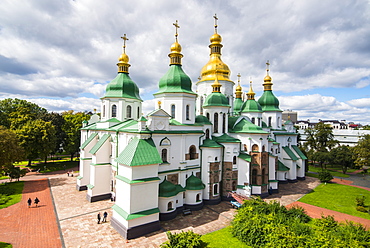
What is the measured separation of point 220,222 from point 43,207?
17.8m

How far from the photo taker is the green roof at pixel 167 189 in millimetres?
16350

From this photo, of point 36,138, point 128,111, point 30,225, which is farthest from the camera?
point 36,138

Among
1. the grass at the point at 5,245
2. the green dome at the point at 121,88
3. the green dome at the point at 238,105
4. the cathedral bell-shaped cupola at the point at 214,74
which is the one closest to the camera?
the grass at the point at 5,245

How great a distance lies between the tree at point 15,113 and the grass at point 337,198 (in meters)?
46.2

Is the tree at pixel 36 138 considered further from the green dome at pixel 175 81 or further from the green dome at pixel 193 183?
the green dome at pixel 193 183

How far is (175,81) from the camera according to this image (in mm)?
19625

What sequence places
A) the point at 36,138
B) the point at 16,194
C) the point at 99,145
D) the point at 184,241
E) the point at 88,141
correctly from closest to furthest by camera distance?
the point at 184,241
the point at 99,145
the point at 16,194
the point at 88,141
the point at 36,138

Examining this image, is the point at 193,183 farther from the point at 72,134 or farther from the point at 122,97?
the point at 72,134

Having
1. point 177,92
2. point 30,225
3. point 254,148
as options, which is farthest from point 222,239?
point 30,225

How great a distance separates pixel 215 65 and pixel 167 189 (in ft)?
61.7

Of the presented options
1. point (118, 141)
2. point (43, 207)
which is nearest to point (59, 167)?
point (43, 207)

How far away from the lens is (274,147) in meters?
27.3

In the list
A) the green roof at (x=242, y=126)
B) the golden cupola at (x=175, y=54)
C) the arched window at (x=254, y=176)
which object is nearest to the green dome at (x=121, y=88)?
the golden cupola at (x=175, y=54)

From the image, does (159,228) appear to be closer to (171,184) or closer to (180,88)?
(171,184)
